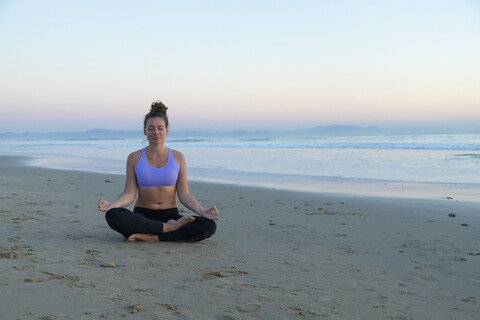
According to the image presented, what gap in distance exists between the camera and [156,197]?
4.77m

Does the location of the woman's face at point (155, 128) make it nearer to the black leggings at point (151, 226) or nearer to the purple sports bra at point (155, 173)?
the purple sports bra at point (155, 173)

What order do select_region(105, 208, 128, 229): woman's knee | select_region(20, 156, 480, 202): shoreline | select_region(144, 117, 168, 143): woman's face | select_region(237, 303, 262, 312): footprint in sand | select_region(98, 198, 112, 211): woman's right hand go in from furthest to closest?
select_region(20, 156, 480, 202): shoreline → select_region(144, 117, 168, 143): woman's face → select_region(105, 208, 128, 229): woman's knee → select_region(98, 198, 112, 211): woman's right hand → select_region(237, 303, 262, 312): footprint in sand

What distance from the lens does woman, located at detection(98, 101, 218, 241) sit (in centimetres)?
452

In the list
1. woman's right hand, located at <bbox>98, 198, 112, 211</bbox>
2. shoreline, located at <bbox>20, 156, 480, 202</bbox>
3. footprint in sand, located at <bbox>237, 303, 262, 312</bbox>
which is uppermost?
woman's right hand, located at <bbox>98, 198, 112, 211</bbox>

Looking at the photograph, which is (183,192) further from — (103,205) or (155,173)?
(103,205)

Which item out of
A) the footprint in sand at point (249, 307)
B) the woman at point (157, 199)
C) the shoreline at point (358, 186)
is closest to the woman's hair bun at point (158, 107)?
the woman at point (157, 199)

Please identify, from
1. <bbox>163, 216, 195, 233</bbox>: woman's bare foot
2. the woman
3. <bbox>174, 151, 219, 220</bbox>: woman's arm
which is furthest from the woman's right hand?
<bbox>174, 151, 219, 220</bbox>: woman's arm

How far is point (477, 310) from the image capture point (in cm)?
283

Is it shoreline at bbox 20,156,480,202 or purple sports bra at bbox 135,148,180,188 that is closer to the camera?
purple sports bra at bbox 135,148,180,188

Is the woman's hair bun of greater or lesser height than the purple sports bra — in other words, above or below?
above

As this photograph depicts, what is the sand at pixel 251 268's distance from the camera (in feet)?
8.96

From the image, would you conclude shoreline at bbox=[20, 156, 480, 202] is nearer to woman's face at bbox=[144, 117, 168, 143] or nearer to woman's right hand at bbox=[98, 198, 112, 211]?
woman's face at bbox=[144, 117, 168, 143]

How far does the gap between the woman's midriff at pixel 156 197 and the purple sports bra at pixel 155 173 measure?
0.18ft

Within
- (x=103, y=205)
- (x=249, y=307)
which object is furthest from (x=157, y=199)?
(x=249, y=307)
